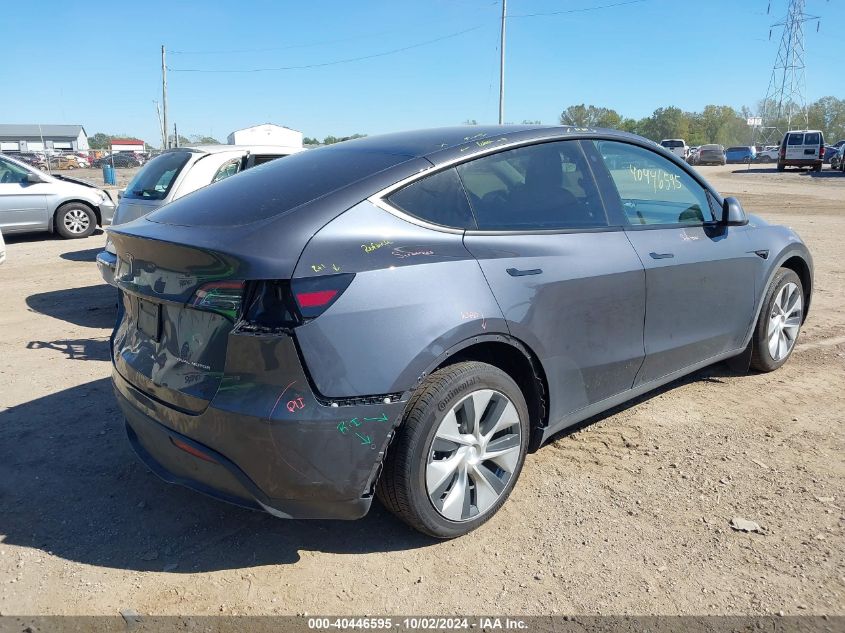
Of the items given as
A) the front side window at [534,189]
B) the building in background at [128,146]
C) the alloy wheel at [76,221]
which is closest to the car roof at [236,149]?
the front side window at [534,189]

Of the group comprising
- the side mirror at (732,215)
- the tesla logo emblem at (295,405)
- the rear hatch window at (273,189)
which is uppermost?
the rear hatch window at (273,189)

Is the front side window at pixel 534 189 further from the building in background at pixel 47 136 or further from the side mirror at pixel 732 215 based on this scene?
the building in background at pixel 47 136

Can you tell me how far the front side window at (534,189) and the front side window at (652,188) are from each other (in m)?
0.25

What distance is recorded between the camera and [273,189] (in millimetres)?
2949

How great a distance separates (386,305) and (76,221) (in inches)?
460

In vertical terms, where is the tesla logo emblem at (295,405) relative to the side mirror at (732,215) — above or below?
below

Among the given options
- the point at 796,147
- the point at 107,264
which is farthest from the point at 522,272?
the point at 796,147

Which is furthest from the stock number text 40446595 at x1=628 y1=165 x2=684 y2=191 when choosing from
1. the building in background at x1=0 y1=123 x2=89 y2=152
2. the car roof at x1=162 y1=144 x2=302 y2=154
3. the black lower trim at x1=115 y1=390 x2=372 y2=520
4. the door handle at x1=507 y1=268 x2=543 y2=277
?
the building in background at x1=0 y1=123 x2=89 y2=152

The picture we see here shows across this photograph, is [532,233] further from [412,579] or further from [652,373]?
[412,579]

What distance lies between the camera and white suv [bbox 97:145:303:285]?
690cm

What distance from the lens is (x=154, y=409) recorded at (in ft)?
9.07

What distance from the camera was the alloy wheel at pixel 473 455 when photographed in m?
2.74

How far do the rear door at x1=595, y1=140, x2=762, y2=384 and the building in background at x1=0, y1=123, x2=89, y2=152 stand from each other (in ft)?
344

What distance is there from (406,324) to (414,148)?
100 centimetres
